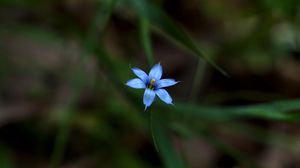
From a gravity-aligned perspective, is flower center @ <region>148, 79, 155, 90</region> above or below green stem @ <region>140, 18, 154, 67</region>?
below

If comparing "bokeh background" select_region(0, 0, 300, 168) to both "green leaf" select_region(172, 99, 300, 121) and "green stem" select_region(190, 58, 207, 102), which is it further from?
"green leaf" select_region(172, 99, 300, 121)

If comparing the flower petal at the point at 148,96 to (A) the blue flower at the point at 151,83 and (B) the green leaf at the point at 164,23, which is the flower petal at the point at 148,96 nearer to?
(A) the blue flower at the point at 151,83

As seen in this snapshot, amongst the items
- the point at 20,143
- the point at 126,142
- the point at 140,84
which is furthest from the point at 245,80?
Result: the point at 140,84

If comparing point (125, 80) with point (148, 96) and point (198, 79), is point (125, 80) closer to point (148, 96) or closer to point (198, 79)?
point (198, 79)

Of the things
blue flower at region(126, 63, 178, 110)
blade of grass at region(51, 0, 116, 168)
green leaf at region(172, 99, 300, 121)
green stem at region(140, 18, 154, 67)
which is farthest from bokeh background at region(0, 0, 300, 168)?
blue flower at region(126, 63, 178, 110)

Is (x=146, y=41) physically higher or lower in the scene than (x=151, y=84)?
higher

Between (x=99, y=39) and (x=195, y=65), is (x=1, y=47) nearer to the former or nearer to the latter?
(x=99, y=39)

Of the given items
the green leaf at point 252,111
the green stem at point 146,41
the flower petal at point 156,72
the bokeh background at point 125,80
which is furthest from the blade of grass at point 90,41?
the flower petal at point 156,72

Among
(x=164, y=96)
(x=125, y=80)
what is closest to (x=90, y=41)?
(x=125, y=80)
